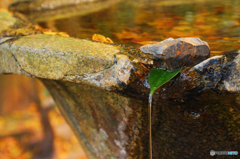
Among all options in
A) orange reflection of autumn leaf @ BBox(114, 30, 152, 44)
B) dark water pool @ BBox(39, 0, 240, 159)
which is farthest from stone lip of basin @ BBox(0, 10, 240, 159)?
orange reflection of autumn leaf @ BBox(114, 30, 152, 44)

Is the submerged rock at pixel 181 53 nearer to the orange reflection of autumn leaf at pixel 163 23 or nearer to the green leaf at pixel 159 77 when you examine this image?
the green leaf at pixel 159 77

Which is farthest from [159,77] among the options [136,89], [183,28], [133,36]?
[183,28]

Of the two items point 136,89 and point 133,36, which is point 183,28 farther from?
point 136,89

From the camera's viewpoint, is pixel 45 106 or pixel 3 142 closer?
pixel 3 142

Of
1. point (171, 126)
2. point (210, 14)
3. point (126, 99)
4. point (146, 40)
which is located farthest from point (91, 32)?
point (210, 14)

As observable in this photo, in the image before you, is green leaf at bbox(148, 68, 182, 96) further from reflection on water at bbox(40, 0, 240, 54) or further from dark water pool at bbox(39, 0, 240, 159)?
reflection on water at bbox(40, 0, 240, 54)

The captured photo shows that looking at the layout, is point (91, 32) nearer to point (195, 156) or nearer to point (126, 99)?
point (126, 99)
